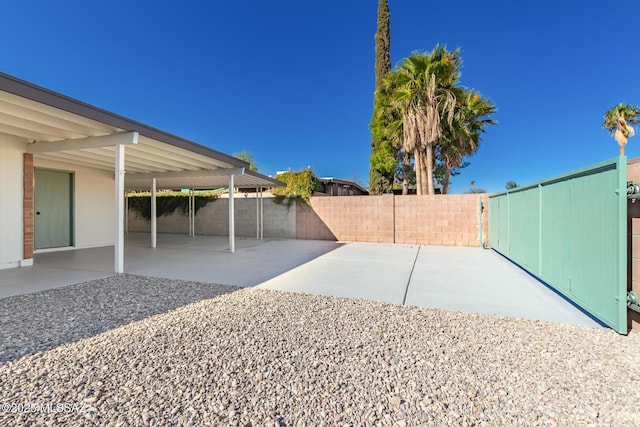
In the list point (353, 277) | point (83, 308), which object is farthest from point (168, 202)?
point (353, 277)

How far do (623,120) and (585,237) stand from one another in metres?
→ 24.0

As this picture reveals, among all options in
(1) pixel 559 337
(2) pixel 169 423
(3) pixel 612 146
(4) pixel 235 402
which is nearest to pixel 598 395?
(1) pixel 559 337

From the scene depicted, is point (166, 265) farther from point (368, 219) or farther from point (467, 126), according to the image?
point (467, 126)

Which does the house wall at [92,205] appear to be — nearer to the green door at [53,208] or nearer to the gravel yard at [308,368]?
the green door at [53,208]

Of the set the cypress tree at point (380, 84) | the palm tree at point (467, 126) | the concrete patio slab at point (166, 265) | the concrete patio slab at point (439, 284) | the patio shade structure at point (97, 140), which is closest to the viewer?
the concrete patio slab at point (439, 284)

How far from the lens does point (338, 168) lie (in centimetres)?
2780

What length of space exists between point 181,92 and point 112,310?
61.8 ft

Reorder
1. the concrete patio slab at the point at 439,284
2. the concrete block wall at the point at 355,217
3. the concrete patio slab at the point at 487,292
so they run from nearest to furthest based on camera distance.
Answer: the concrete patio slab at the point at 487,292 < the concrete patio slab at the point at 439,284 < the concrete block wall at the point at 355,217

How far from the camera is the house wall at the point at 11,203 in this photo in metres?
5.88

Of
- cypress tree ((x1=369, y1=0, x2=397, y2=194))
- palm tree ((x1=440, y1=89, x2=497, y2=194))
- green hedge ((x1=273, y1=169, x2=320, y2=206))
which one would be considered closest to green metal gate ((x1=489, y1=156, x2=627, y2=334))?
palm tree ((x1=440, y1=89, x2=497, y2=194))

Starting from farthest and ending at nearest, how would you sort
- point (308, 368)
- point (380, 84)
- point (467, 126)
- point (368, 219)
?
1. point (380, 84)
2. point (467, 126)
3. point (368, 219)
4. point (308, 368)

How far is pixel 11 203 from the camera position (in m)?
6.03

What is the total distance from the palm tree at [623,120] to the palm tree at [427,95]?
16797mm

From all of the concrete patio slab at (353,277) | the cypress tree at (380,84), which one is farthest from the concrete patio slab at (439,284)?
the cypress tree at (380,84)
